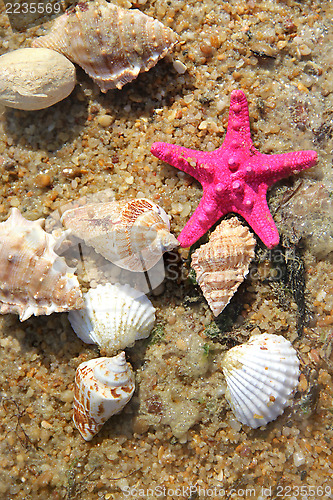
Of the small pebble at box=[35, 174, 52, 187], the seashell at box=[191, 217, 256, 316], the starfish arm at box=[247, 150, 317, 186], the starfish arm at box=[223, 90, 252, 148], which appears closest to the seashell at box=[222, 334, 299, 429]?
the seashell at box=[191, 217, 256, 316]

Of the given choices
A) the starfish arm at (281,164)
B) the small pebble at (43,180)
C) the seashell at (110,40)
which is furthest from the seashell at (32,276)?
the starfish arm at (281,164)

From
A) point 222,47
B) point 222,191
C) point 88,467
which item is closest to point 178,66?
point 222,47

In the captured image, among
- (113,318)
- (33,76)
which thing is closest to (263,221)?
(113,318)

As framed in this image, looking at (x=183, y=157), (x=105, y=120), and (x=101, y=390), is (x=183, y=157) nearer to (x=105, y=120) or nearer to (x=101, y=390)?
(x=105, y=120)

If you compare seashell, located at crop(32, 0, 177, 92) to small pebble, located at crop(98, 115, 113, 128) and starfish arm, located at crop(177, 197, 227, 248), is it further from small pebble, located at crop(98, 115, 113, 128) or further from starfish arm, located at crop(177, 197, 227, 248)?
starfish arm, located at crop(177, 197, 227, 248)

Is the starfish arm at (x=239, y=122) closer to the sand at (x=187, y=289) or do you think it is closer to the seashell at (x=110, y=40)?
the sand at (x=187, y=289)
